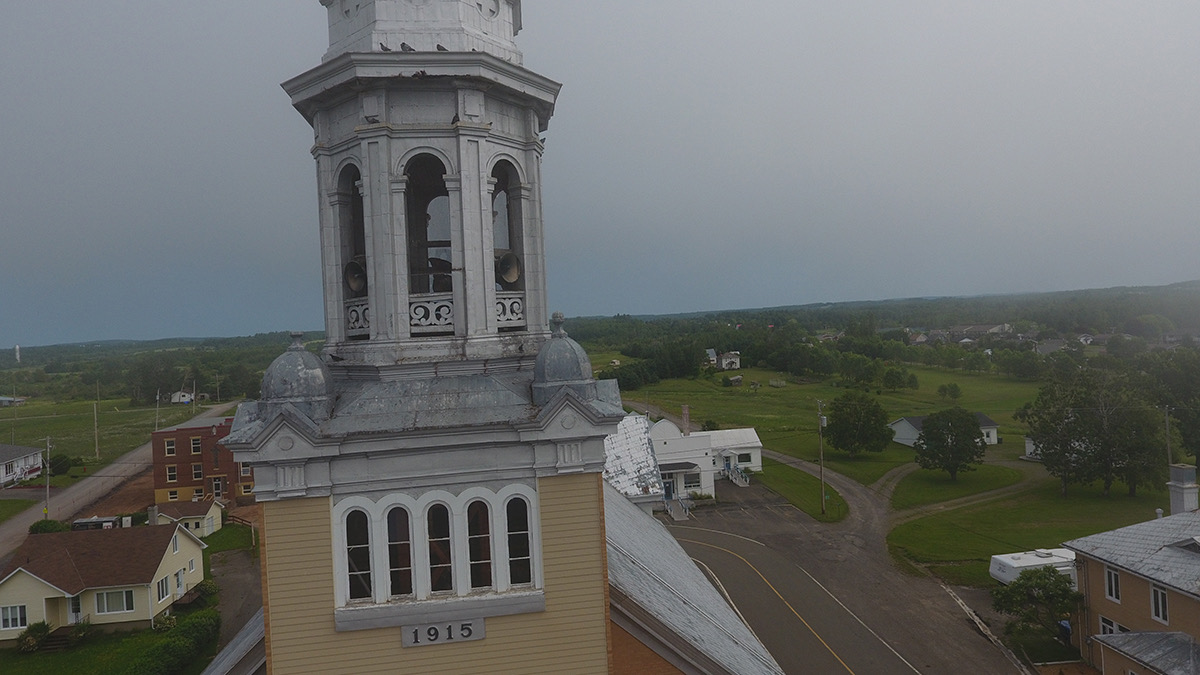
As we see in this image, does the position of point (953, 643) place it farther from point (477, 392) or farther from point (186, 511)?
point (186, 511)

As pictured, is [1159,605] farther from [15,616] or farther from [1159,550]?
[15,616]

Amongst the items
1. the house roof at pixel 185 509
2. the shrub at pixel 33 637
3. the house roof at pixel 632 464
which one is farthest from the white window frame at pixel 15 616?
the house roof at pixel 632 464

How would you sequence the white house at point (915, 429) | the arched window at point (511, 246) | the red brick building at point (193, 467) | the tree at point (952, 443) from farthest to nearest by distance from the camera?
the white house at point (915, 429) < the red brick building at point (193, 467) < the tree at point (952, 443) < the arched window at point (511, 246)

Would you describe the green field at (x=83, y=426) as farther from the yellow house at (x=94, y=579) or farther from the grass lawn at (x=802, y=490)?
the grass lawn at (x=802, y=490)

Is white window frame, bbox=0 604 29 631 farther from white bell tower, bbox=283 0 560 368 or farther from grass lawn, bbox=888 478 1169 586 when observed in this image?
grass lawn, bbox=888 478 1169 586

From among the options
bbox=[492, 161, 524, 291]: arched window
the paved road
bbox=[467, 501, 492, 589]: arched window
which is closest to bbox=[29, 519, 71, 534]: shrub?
the paved road
